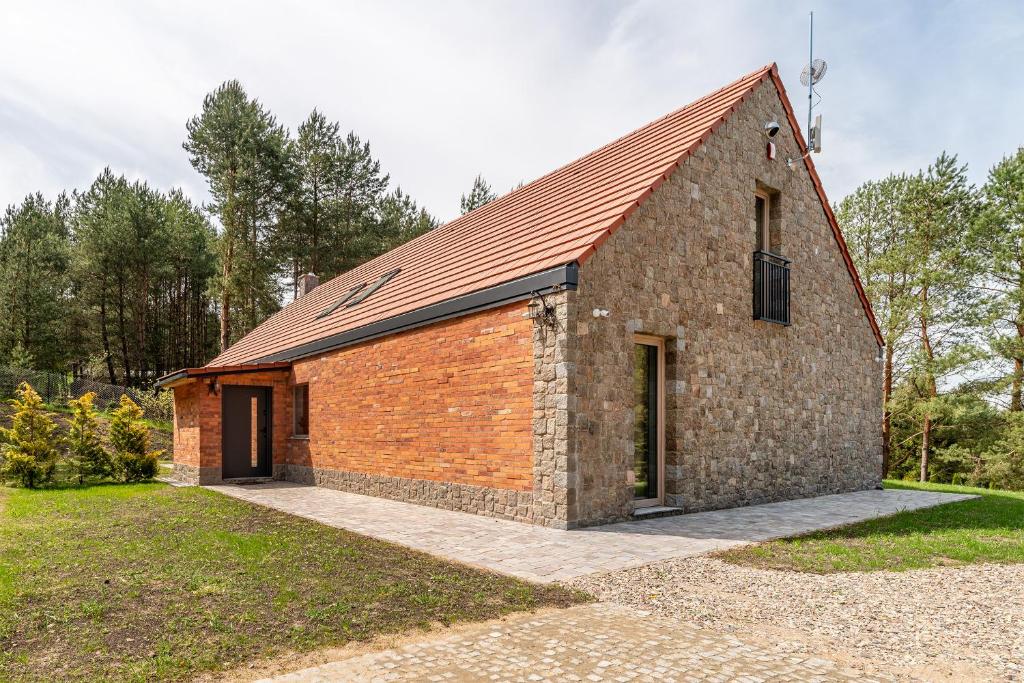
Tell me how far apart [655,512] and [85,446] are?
498 inches

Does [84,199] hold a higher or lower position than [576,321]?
higher

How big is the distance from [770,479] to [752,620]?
281 inches

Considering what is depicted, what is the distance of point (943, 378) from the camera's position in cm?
2372

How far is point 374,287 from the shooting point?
15.2m

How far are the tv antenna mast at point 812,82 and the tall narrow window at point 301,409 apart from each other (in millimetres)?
12198

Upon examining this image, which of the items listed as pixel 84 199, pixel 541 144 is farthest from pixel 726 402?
pixel 84 199

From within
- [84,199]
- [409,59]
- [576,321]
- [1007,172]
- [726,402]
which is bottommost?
[726,402]

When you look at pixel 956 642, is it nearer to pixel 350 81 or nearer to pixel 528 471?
pixel 528 471

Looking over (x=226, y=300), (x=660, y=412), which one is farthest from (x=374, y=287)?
(x=226, y=300)

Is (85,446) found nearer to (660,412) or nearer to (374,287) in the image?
(374,287)

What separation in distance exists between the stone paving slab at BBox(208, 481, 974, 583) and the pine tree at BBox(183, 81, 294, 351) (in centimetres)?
2045

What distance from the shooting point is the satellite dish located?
1203cm

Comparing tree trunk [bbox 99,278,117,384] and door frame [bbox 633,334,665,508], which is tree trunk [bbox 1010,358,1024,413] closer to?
door frame [bbox 633,334,665,508]

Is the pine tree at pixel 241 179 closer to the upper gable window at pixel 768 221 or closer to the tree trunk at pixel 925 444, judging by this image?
the upper gable window at pixel 768 221
